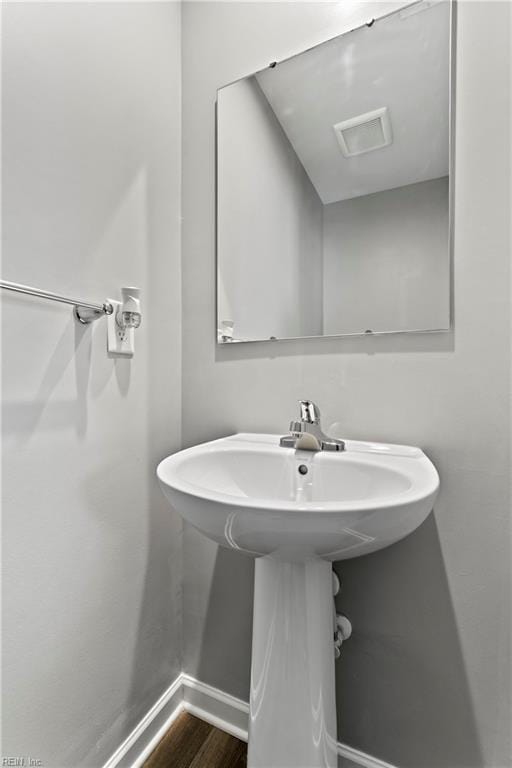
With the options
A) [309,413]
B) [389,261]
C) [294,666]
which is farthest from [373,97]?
[294,666]

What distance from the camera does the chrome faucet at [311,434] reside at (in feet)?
2.87

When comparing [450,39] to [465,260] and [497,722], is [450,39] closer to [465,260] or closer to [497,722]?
[465,260]

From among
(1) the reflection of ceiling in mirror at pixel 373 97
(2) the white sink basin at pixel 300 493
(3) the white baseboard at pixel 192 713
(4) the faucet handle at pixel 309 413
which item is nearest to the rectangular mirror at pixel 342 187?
(1) the reflection of ceiling in mirror at pixel 373 97

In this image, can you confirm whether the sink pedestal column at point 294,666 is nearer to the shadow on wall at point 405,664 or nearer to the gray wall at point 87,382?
the shadow on wall at point 405,664

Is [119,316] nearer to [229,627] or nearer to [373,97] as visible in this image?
[373,97]

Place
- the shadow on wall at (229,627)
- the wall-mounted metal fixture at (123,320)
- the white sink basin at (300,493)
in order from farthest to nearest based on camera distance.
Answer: the shadow on wall at (229,627) < the wall-mounted metal fixture at (123,320) < the white sink basin at (300,493)

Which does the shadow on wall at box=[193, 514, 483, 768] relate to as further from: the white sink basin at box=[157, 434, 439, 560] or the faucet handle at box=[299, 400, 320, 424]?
the faucet handle at box=[299, 400, 320, 424]

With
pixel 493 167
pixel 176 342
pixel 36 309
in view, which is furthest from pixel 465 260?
pixel 36 309

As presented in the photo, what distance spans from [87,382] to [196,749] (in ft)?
3.35

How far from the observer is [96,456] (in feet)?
2.90

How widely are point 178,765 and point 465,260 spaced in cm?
142

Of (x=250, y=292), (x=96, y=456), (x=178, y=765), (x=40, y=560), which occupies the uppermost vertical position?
(x=250, y=292)

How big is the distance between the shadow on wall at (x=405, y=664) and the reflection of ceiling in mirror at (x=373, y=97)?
2.74 feet

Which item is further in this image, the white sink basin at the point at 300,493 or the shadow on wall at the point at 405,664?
the shadow on wall at the point at 405,664
